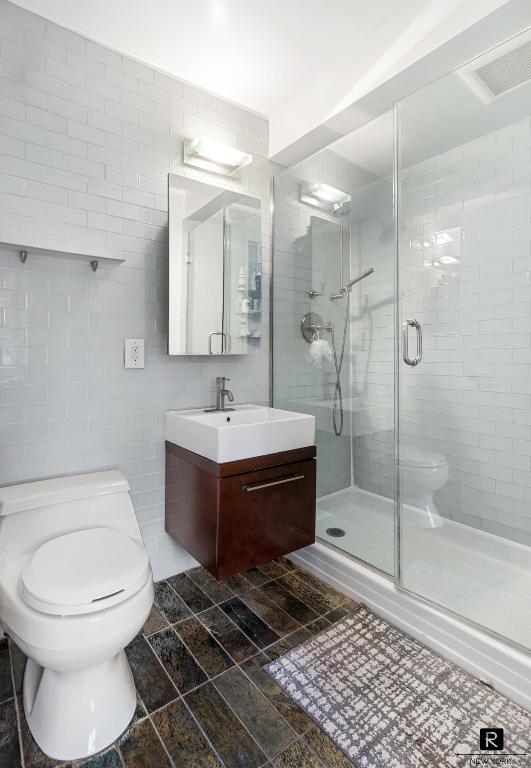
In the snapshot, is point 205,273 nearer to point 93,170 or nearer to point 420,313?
point 93,170

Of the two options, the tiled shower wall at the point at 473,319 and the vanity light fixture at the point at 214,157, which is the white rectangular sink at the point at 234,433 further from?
the vanity light fixture at the point at 214,157

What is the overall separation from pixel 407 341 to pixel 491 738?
1465 millimetres

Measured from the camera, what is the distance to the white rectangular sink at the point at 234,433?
1781 mm

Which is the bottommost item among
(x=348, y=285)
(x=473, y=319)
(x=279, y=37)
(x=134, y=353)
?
(x=134, y=353)

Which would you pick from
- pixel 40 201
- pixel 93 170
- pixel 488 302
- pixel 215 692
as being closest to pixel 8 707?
pixel 215 692

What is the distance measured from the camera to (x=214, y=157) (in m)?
2.26

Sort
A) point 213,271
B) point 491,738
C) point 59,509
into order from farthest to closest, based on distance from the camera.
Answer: point 213,271 < point 59,509 < point 491,738

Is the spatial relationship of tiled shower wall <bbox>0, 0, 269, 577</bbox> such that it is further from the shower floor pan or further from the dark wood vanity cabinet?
the shower floor pan

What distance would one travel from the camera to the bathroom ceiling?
1.73 metres

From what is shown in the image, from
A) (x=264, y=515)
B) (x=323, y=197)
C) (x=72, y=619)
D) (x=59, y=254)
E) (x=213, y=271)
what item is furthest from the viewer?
(x=323, y=197)

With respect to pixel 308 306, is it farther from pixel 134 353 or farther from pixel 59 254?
pixel 59 254

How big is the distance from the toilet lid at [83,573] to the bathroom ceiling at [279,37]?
215 centimetres

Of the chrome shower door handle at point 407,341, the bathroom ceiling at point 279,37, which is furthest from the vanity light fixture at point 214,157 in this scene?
the chrome shower door handle at point 407,341

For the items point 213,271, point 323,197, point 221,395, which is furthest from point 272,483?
point 323,197
